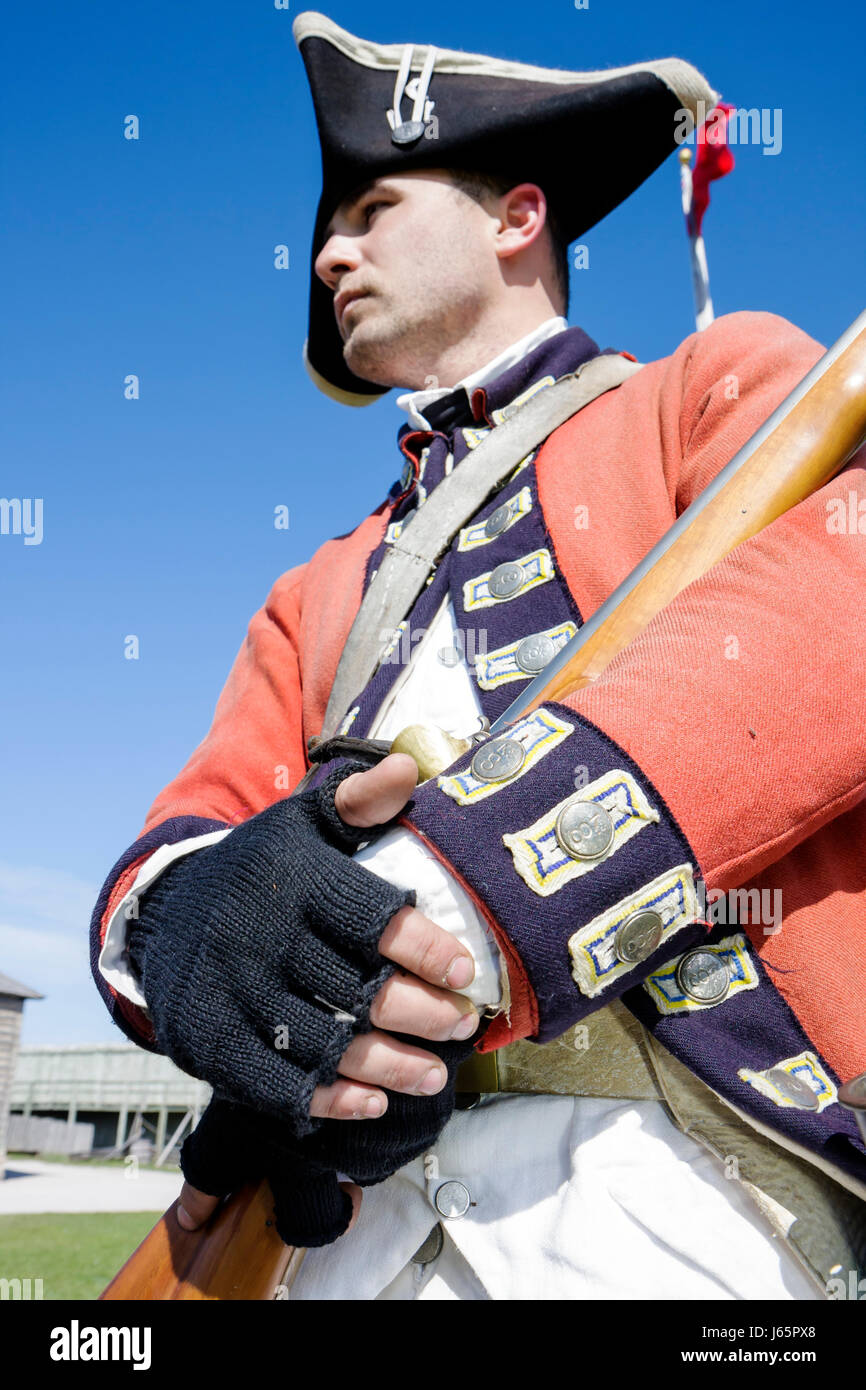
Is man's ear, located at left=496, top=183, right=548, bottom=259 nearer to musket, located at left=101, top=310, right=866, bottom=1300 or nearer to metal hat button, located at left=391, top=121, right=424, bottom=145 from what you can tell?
metal hat button, located at left=391, top=121, right=424, bottom=145

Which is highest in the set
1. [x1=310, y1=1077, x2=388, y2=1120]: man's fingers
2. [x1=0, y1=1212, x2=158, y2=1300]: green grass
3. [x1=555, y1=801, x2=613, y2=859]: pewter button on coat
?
[x1=555, y1=801, x2=613, y2=859]: pewter button on coat

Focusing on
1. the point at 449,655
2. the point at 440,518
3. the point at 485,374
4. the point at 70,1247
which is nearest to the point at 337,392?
the point at 485,374

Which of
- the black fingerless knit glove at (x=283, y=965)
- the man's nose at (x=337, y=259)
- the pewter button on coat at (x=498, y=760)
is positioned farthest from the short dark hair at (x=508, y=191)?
the black fingerless knit glove at (x=283, y=965)

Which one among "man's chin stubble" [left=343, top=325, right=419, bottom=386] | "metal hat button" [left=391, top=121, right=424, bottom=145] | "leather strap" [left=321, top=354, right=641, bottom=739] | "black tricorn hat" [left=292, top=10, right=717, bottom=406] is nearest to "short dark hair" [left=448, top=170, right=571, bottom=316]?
"black tricorn hat" [left=292, top=10, right=717, bottom=406]

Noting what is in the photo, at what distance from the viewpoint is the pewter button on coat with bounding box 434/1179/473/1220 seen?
172 centimetres

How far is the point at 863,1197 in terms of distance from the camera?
1537 mm

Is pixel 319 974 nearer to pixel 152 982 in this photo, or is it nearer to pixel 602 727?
pixel 152 982

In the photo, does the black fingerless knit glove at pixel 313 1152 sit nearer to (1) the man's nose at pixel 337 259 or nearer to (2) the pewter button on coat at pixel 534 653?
(2) the pewter button on coat at pixel 534 653

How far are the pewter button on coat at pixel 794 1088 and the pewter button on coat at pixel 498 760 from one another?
59 centimetres

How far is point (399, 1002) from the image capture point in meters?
1.40

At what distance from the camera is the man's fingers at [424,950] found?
1373 millimetres

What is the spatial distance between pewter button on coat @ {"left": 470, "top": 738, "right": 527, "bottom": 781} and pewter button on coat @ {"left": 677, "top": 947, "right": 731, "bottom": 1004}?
43 cm

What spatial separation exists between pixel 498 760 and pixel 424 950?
0.93 feet
